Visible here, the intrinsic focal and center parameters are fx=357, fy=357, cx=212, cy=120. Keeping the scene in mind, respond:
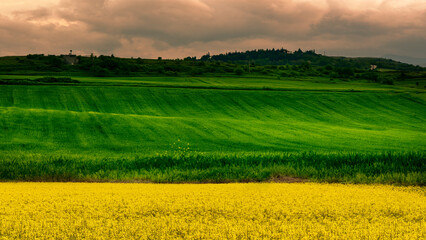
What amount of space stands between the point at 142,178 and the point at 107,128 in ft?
52.4

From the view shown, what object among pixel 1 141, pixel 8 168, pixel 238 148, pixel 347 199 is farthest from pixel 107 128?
pixel 347 199

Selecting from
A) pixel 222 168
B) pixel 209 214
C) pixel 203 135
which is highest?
Result: pixel 209 214

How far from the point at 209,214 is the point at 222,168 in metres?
7.08

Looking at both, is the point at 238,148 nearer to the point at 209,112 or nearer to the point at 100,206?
the point at 100,206

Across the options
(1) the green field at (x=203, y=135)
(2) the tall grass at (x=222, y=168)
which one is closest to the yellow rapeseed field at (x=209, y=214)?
(2) the tall grass at (x=222, y=168)

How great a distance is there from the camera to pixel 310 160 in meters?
17.0

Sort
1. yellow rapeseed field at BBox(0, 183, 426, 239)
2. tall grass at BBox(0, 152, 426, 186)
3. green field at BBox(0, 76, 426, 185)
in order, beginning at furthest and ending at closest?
1. green field at BBox(0, 76, 426, 185)
2. tall grass at BBox(0, 152, 426, 186)
3. yellow rapeseed field at BBox(0, 183, 426, 239)

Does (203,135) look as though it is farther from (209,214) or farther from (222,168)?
(209,214)

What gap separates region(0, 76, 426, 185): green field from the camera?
15.7 m

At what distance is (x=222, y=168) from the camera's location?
1595 centimetres

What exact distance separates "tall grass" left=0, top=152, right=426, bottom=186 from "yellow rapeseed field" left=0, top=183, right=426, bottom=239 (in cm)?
310

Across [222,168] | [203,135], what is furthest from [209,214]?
[203,135]

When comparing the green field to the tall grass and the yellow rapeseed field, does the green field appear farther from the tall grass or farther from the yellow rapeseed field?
the yellow rapeseed field

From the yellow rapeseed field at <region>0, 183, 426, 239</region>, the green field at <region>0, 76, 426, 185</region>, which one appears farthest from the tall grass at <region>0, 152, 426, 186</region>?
the yellow rapeseed field at <region>0, 183, 426, 239</region>
